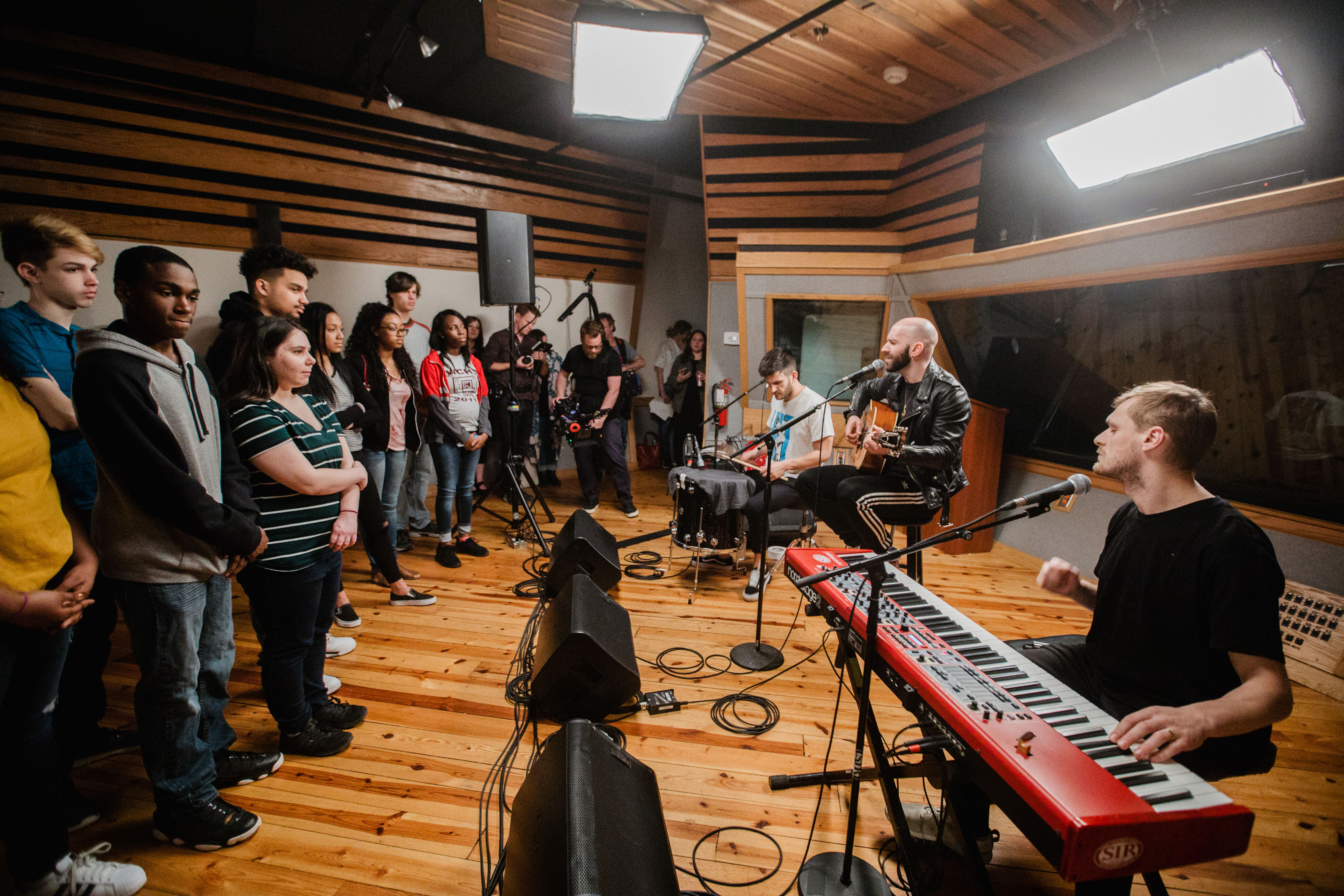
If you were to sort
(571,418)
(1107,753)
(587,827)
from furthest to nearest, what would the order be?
(571,418), (1107,753), (587,827)

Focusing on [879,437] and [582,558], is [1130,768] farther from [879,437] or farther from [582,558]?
[582,558]

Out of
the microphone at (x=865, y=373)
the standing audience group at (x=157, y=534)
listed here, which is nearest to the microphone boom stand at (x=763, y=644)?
the microphone at (x=865, y=373)

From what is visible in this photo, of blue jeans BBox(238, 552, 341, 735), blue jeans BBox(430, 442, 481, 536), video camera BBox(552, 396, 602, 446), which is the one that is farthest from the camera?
video camera BBox(552, 396, 602, 446)

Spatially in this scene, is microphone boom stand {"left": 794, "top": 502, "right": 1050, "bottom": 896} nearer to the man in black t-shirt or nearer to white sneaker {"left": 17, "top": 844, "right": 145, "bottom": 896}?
white sneaker {"left": 17, "top": 844, "right": 145, "bottom": 896}

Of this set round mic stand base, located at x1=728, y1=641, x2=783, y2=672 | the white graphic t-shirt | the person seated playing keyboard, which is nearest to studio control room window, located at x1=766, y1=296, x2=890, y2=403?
the white graphic t-shirt

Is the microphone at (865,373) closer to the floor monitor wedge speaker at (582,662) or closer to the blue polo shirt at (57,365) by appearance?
the floor monitor wedge speaker at (582,662)

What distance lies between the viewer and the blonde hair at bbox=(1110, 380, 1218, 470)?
1.45 metres

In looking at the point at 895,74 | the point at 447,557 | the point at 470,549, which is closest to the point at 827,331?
the point at 895,74

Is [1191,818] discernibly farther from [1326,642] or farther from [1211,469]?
[1211,469]

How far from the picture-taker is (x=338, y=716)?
2.27 meters

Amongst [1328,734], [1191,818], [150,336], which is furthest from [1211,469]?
[150,336]

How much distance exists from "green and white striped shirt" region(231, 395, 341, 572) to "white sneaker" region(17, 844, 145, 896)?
2.71 ft

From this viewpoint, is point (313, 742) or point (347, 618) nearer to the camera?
point (313, 742)

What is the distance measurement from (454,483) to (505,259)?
1.68 meters
